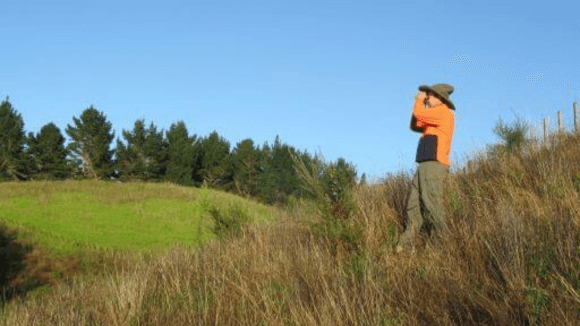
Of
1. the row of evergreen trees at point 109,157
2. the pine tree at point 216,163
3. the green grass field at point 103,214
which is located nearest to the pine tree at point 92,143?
the row of evergreen trees at point 109,157

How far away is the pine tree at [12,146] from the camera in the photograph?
153 ft

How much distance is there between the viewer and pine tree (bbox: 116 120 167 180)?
51.1m

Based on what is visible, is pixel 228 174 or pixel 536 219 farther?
pixel 228 174

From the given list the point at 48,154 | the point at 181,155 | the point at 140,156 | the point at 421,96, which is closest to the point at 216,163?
the point at 181,155

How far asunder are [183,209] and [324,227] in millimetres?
17296

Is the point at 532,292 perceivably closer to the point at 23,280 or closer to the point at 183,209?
the point at 23,280

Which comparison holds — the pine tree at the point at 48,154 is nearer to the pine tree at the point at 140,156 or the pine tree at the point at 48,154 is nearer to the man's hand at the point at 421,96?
the pine tree at the point at 140,156

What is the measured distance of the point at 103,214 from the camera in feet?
68.2

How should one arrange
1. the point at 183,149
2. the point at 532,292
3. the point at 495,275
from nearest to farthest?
1. the point at 532,292
2. the point at 495,275
3. the point at 183,149

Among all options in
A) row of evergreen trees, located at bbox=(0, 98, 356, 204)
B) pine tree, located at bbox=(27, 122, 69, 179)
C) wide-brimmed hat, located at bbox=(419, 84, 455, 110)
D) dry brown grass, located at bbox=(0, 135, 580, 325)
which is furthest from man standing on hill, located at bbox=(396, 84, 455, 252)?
pine tree, located at bbox=(27, 122, 69, 179)

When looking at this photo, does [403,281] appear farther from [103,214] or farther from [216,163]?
[216,163]

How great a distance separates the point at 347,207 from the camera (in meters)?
6.47

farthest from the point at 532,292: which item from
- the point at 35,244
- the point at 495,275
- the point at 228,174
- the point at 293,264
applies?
the point at 228,174

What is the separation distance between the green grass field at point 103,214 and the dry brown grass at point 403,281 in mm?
8007
